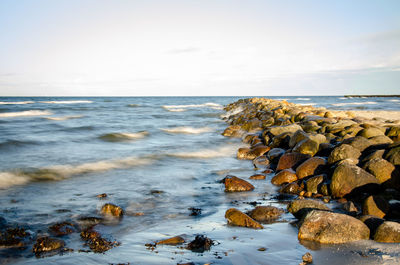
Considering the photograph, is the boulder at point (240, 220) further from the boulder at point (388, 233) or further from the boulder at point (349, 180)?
the boulder at point (349, 180)

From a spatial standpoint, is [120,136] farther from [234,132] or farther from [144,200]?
[144,200]

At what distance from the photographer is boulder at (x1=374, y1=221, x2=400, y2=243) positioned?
9.41 feet

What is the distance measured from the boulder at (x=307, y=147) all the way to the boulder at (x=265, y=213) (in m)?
2.54

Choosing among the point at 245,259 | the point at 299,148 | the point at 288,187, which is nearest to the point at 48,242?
the point at 245,259

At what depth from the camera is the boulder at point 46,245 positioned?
3.02m

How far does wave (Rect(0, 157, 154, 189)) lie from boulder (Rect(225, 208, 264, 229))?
409 cm

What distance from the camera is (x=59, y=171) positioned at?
6.82m

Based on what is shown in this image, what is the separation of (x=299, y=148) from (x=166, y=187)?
2.76 metres

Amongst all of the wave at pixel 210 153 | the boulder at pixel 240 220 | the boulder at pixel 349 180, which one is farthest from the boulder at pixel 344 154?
the wave at pixel 210 153

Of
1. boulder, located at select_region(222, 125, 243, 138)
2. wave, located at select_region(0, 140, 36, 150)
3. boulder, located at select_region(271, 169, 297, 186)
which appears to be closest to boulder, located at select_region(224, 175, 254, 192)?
boulder, located at select_region(271, 169, 297, 186)

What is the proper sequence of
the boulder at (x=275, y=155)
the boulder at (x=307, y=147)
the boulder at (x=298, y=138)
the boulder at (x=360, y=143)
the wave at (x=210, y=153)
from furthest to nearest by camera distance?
the wave at (x=210, y=153) < the boulder at (x=275, y=155) < the boulder at (x=298, y=138) < the boulder at (x=307, y=147) < the boulder at (x=360, y=143)

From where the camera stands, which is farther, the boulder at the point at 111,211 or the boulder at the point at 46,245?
the boulder at the point at 111,211

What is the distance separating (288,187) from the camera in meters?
4.90

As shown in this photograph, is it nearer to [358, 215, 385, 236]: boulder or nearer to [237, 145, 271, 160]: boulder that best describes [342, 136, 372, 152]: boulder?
[237, 145, 271, 160]: boulder
